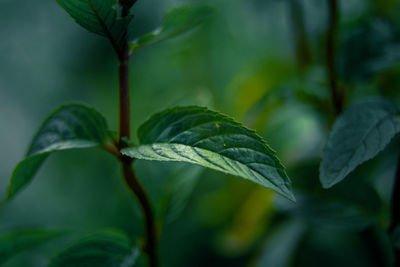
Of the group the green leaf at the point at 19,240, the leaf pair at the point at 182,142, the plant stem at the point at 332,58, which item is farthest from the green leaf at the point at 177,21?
the green leaf at the point at 19,240

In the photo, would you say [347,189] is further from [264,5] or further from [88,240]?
[264,5]

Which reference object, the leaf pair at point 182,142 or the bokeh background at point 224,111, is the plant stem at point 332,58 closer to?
the bokeh background at point 224,111

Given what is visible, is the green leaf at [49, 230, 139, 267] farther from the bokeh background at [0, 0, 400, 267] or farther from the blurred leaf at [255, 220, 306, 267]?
the blurred leaf at [255, 220, 306, 267]

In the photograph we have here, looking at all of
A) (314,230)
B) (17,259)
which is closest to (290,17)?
(314,230)

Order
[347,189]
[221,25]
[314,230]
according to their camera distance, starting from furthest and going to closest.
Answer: [221,25], [314,230], [347,189]

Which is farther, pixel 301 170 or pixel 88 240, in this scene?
pixel 301 170

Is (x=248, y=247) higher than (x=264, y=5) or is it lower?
lower

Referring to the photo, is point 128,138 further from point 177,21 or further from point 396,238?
point 396,238

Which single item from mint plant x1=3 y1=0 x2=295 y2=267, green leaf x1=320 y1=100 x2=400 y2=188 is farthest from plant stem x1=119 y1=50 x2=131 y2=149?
green leaf x1=320 y1=100 x2=400 y2=188
